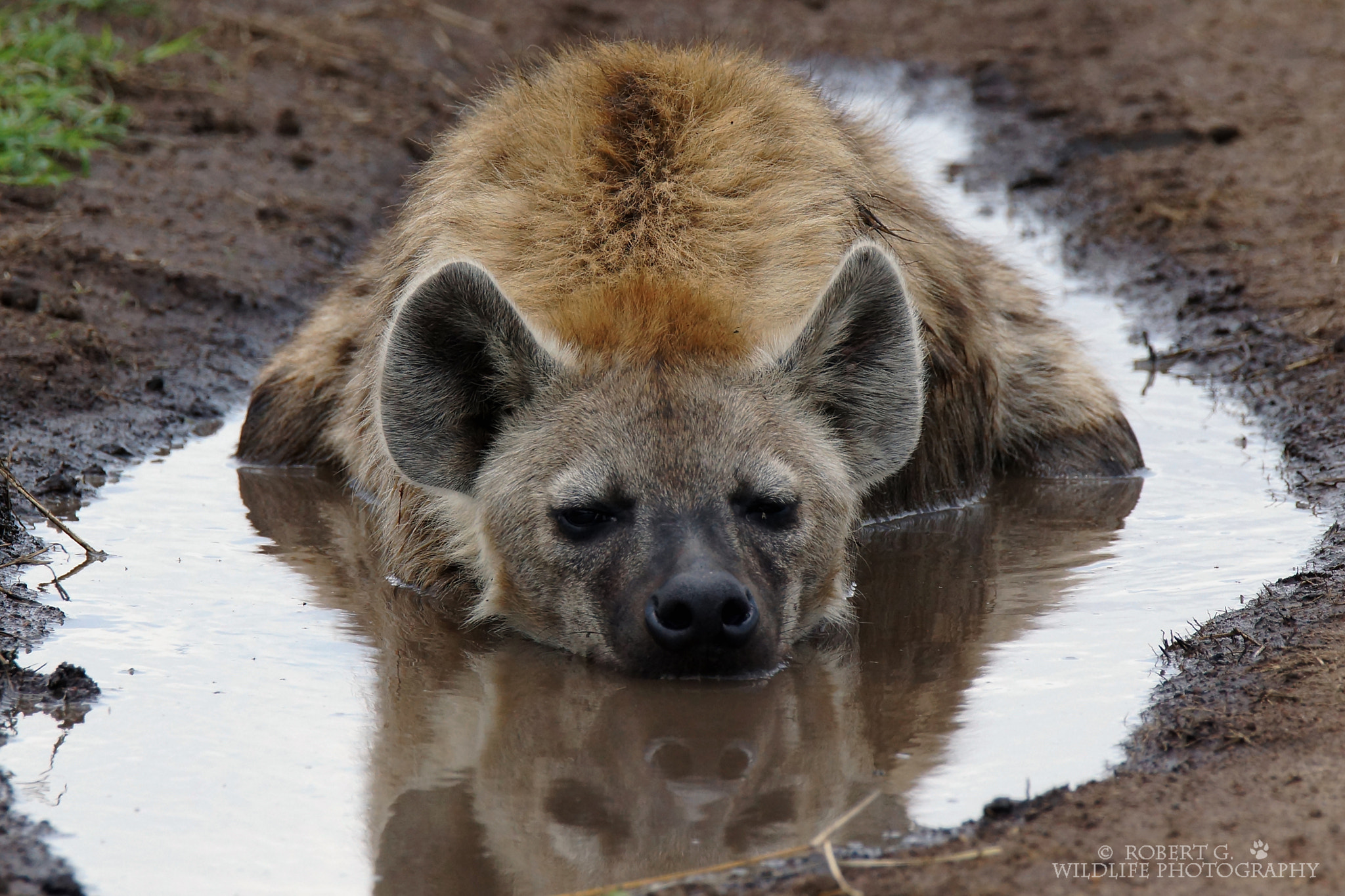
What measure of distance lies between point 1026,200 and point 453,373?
420 centimetres

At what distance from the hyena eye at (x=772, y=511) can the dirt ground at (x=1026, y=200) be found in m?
0.72

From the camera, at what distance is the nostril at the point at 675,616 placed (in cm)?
265

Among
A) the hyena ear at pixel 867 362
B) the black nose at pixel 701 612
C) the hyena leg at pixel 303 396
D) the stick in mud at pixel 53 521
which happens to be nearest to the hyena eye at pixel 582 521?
the black nose at pixel 701 612

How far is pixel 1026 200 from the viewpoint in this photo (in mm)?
6648

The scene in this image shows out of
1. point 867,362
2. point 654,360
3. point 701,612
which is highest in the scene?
point 867,362

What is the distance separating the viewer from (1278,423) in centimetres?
417

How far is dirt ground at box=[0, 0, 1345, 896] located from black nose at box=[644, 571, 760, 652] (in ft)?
2.02

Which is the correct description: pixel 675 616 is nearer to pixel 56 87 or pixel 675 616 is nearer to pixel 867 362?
pixel 867 362

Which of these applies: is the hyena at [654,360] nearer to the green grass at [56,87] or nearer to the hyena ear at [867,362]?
the hyena ear at [867,362]

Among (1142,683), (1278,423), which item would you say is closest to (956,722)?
(1142,683)

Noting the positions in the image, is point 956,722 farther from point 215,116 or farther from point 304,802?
point 215,116

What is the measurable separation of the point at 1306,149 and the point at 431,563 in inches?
174

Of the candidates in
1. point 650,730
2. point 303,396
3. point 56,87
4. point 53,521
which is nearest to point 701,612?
point 650,730

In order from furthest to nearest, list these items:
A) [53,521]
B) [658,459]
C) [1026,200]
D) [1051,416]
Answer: [1026,200] < [1051,416] < [53,521] < [658,459]
